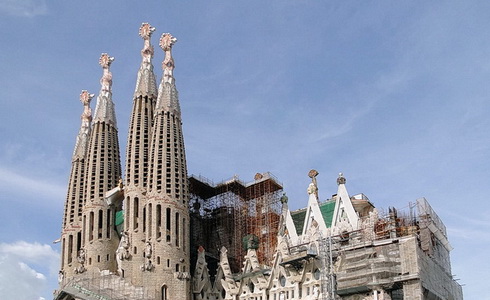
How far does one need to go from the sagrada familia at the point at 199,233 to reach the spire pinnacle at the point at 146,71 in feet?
0.40

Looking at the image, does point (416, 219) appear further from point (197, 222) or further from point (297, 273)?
point (197, 222)

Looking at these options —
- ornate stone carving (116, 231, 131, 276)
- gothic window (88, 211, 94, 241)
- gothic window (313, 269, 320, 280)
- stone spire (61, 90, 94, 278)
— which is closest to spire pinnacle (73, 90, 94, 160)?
stone spire (61, 90, 94, 278)

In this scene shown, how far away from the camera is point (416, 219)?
207ft

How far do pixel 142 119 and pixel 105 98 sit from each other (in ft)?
31.7

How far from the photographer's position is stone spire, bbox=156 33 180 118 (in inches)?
2847

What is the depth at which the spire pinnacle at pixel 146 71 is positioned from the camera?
76.0 m

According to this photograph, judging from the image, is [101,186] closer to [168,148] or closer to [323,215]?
[168,148]

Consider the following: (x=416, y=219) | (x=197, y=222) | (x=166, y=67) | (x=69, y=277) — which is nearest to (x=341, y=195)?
(x=416, y=219)

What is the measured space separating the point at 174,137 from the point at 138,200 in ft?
22.1

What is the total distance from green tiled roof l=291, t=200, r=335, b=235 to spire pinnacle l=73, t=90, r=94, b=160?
2333 centimetres

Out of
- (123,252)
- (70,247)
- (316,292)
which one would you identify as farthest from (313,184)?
(70,247)

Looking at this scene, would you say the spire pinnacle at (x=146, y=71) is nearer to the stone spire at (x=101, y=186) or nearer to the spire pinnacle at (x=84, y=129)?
the stone spire at (x=101, y=186)

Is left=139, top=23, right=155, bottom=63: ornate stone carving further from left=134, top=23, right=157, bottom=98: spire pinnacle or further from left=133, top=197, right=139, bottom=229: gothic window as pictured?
left=133, top=197, right=139, bottom=229: gothic window

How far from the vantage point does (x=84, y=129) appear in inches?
3278
